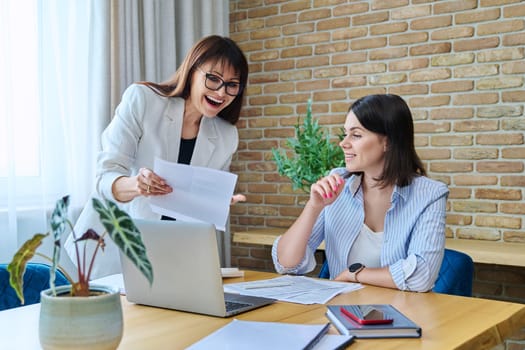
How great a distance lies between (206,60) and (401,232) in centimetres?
90

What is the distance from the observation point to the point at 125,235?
964mm

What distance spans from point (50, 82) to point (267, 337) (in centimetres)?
226

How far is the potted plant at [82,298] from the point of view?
97 cm

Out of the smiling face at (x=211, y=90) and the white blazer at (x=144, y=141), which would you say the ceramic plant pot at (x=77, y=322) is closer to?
the white blazer at (x=144, y=141)

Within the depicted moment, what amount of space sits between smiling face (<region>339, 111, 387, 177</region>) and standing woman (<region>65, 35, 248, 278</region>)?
0.45 m

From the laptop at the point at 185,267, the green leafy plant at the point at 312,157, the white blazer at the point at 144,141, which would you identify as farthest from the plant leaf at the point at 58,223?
the green leafy plant at the point at 312,157

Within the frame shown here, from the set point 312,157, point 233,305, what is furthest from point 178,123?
point 312,157

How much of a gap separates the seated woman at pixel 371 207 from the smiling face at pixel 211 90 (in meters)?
0.45

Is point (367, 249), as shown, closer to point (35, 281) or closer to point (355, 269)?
point (355, 269)

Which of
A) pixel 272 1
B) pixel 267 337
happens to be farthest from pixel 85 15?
pixel 267 337

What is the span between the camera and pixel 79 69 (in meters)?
3.23

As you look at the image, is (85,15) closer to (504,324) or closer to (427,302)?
(427,302)

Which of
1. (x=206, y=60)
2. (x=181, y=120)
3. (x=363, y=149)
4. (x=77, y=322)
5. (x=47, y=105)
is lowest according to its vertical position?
(x=77, y=322)

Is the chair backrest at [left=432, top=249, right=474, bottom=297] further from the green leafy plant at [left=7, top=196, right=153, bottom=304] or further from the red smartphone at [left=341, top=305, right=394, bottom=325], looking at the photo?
the green leafy plant at [left=7, top=196, right=153, bottom=304]
